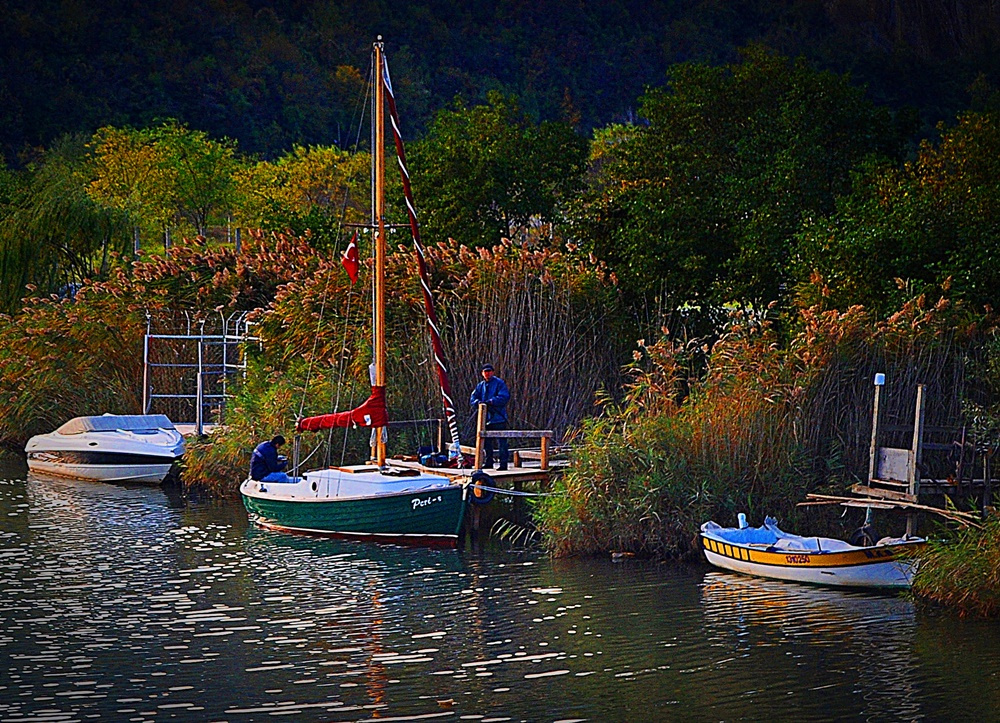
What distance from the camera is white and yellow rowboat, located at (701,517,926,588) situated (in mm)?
19062

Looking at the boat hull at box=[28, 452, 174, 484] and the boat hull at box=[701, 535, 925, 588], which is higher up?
the boat hull at box=[28, 452, 174, 484]

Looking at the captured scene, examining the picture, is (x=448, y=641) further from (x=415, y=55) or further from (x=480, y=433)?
(x=415, y=55)

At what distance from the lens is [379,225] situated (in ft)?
81.0

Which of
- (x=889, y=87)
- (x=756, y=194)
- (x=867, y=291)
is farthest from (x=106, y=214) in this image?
(x=889, y=87)

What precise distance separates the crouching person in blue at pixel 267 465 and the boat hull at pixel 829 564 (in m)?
7.81

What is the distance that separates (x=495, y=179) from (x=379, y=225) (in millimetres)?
13309

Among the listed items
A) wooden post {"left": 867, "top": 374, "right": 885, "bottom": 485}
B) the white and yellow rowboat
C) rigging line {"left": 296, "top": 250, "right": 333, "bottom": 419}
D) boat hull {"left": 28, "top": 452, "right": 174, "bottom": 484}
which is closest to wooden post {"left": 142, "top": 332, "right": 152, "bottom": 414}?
boat hull {"left": 28, "top": 452, "right": 174, "bottom": 484}

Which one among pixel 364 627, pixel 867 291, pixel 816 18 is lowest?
pixel 364 627

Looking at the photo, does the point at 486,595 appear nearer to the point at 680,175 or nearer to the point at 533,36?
the point at 680,175

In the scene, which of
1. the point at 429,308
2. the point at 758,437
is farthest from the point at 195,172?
the point at 758,437

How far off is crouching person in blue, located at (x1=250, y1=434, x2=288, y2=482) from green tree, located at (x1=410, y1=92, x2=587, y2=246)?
12596 millimetres

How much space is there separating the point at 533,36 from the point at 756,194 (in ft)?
235

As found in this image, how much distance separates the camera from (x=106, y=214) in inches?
1805

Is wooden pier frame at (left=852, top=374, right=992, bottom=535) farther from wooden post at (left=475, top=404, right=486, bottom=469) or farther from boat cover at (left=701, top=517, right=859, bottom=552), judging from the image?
wooden post at (left=475, top=404, right=486, bottom=469)
